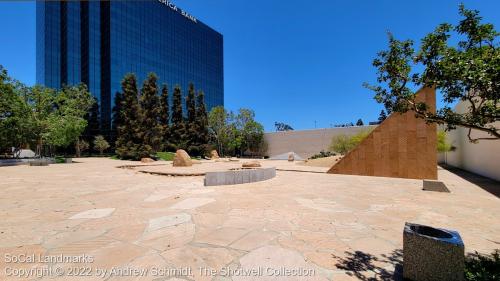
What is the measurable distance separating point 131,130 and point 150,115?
309 centimetres

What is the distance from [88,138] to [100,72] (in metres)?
14.2

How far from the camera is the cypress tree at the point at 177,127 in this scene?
38.4 meters

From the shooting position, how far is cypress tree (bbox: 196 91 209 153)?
39.9 meters

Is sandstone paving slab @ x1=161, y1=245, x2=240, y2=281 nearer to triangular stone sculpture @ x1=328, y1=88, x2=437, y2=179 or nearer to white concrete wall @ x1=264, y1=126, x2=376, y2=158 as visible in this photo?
triangular stone sculpture @ x1=328, y1=88, x2=437, y2=179

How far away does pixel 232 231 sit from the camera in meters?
4.37

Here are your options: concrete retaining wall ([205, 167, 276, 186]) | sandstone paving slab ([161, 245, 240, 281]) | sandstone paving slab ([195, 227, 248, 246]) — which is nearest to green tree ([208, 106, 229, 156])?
concrete retaining wall ([205, 167, 276, 186])

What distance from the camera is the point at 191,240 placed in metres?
3.94

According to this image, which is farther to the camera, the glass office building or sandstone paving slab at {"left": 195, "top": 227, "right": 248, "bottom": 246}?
the glass office building

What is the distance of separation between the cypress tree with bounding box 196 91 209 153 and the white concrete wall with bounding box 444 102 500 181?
31.2 metres

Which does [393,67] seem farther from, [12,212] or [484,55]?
→ [12,212]

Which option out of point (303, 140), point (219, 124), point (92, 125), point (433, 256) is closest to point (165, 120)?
point (219, 124)

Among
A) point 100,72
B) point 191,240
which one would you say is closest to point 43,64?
point 100,72

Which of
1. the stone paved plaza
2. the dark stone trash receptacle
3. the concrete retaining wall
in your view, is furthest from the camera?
the concrete retaining wall

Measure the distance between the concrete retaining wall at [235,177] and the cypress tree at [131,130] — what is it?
Answer: 23.8 metres
